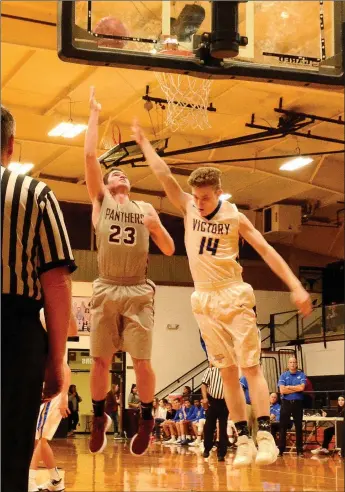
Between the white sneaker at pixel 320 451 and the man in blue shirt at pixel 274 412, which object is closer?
the white sneaker at pixel 320 451

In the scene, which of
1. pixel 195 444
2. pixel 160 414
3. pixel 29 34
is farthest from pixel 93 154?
pixel 160 414

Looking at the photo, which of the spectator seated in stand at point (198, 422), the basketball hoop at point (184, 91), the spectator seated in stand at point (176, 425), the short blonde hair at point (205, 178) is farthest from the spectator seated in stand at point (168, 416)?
the short blonde hair at point (205, 178)

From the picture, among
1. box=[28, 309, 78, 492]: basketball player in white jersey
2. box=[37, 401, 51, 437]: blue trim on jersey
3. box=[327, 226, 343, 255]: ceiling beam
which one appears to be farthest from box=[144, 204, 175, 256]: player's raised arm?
box=[327, 226, 343, 255]: ceiling beam

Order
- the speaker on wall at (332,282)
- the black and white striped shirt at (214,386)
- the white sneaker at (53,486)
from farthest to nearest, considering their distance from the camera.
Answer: the speaker on wall at (332,282) < the black and white striped shirt at (214,386) < the white sneaker at (53,486)

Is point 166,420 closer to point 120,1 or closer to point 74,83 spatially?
point 74,83

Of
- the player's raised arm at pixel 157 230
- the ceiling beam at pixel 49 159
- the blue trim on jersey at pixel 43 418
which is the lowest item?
the blue trim on jersey at pixel 43 418

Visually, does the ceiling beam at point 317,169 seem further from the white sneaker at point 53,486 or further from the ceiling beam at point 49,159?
the white sneaker at point 53,486

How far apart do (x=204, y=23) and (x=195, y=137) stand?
1182 centimetres

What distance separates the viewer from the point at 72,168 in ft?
70.8

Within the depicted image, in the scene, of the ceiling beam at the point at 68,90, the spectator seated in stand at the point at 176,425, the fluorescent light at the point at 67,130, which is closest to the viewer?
the ceiling beam at the point at 68,90

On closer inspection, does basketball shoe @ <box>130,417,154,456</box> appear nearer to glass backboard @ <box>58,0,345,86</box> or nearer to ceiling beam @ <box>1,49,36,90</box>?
glass backboard @ <box>58,0,345,86</box>

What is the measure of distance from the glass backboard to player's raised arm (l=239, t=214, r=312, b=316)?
129cm

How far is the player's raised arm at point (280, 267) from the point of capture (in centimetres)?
554

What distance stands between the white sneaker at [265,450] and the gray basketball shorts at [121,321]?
1.06 m
